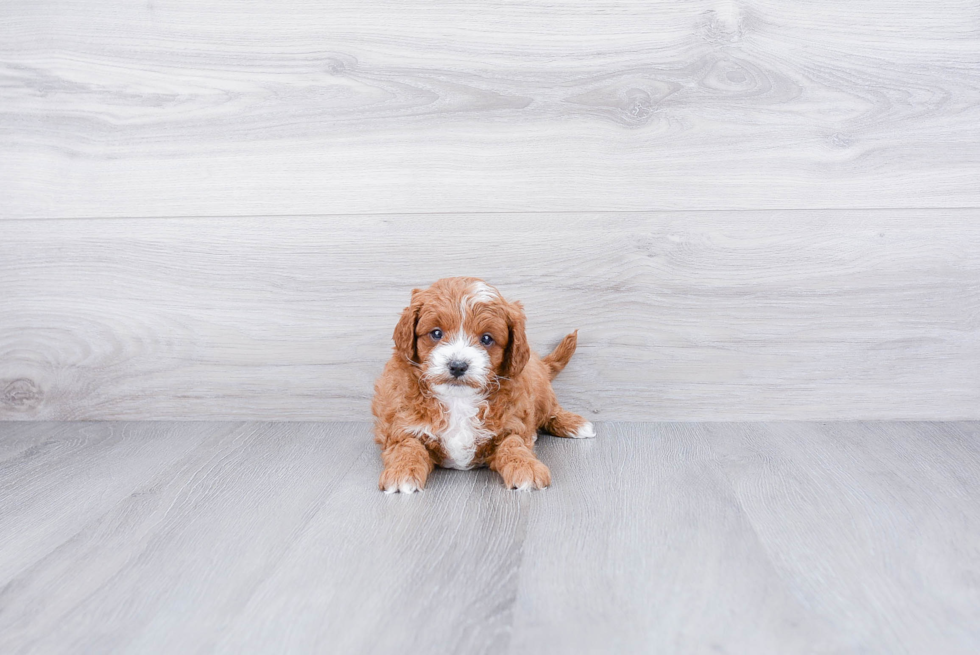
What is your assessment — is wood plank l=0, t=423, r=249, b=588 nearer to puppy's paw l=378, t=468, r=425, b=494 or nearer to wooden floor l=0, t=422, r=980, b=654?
wooden floor l=0, t=422, r=980, b=654

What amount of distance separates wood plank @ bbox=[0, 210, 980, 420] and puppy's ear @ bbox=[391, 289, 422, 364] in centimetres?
42

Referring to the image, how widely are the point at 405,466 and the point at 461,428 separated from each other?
0.51 ft

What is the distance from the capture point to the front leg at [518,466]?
5.08 ft

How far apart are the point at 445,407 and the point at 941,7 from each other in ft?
5.30

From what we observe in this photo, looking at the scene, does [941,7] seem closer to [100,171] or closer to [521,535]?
[521,535]

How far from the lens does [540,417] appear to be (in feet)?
6.22

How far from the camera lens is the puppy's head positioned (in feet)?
Result: 5.13

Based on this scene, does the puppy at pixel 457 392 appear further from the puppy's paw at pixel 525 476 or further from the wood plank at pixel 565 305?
the wood plank at pixel 565 305

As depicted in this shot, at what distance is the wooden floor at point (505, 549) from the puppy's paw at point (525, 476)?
0.02 metres

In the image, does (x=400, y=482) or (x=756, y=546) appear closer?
(x=756, y=546)

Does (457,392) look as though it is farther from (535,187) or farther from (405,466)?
(535,187)

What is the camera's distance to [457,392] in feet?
5.32

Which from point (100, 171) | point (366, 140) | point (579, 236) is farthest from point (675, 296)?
point (100, 171)

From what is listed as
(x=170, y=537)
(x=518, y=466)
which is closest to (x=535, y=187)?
(x=518, y=466)
